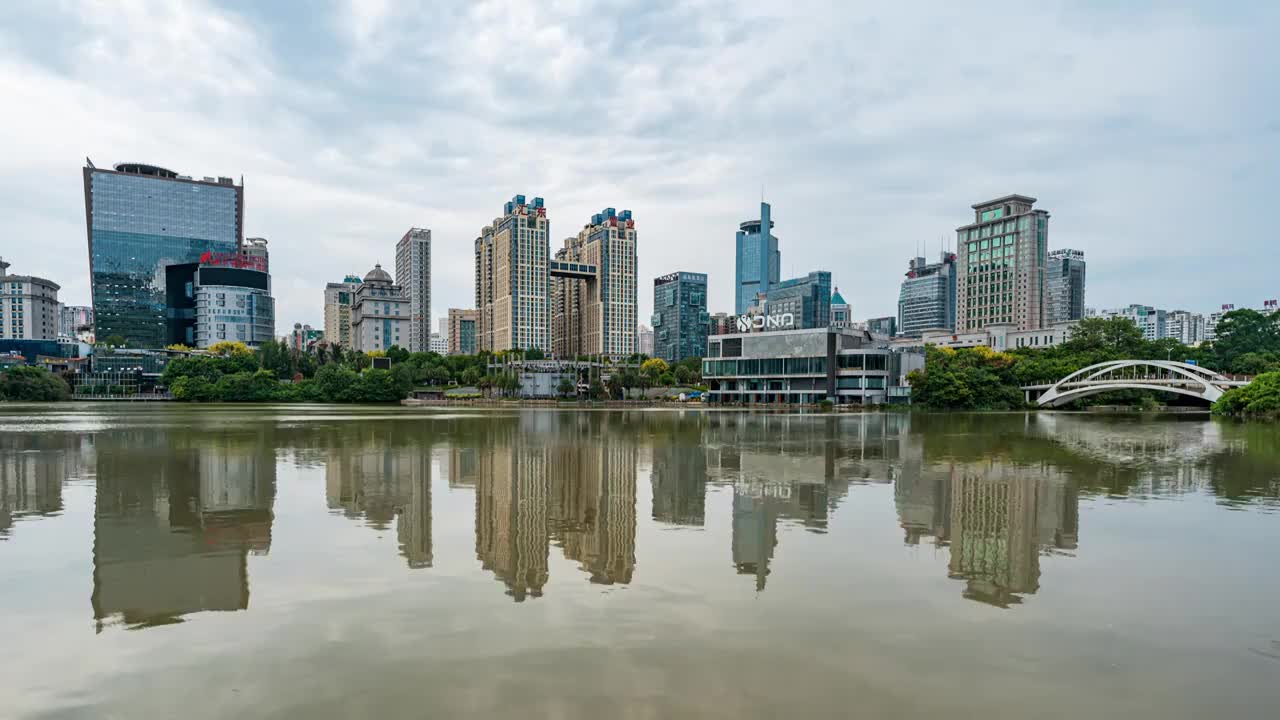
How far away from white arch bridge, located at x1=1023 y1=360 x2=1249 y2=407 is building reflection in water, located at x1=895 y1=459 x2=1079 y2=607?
69678 millimetres

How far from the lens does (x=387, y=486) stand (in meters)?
22.2

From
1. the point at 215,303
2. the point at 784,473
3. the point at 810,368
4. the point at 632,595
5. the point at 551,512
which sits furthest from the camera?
the point at 215,303

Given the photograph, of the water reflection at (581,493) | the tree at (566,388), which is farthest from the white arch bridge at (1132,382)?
the tree at (566,388)

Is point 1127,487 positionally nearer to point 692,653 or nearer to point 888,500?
point 888,500

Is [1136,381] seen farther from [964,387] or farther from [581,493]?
[581,493]

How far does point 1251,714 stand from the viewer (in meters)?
7.60

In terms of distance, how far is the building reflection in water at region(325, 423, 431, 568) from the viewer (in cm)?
1571

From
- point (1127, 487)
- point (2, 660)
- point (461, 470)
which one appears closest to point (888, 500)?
point (1127, 487)

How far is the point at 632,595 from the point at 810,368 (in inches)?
3878

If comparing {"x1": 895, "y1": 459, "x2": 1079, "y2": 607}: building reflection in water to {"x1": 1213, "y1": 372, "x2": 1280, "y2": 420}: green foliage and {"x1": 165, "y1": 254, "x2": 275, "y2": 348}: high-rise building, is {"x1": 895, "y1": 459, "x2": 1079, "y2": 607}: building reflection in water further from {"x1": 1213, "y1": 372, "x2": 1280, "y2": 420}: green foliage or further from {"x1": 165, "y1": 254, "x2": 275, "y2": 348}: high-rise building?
{"x1": 165, "y1": 254, "x2": 275, "y2": 348}: high-rise building

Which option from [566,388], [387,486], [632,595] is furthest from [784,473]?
[566,388]

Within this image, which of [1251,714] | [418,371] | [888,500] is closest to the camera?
[1251,714]

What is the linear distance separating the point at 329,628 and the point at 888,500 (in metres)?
15.6

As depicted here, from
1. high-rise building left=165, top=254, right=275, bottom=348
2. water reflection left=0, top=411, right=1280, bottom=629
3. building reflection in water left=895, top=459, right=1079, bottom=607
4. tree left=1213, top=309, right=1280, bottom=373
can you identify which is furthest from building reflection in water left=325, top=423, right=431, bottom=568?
high-rise building left=165, top=254, right=275, bottom=348
